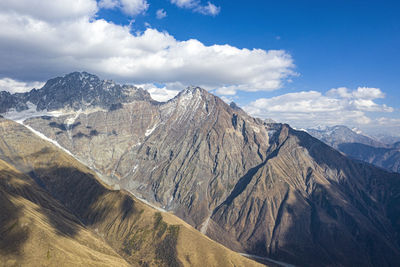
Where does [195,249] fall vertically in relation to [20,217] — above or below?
below

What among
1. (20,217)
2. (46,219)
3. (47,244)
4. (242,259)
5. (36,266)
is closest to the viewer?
(36,266)

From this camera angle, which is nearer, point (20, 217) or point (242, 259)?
point (20, 217)

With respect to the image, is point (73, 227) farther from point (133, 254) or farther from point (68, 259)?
point (68, 259)

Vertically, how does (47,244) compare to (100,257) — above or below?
above

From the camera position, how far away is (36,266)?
419 ft

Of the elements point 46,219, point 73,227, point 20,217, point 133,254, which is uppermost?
point 20,217

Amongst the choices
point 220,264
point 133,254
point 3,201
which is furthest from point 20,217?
point 220,264

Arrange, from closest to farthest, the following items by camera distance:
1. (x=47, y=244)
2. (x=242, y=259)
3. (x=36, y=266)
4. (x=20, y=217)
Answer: (x=36, y=266) < (x=47, y=244) < (x=20, y=217) < (x=242, y=259)

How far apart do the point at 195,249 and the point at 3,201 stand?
125m

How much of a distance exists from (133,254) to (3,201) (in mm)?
92250

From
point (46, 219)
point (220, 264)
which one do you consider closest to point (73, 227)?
point (46, 219)

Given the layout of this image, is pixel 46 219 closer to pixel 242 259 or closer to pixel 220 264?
pixel 220 264

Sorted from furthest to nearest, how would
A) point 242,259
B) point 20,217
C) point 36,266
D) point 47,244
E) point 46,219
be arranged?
point 242,259, point 46,219, point 20,217, point 47,244, point 36,266

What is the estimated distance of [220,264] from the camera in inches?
7087
